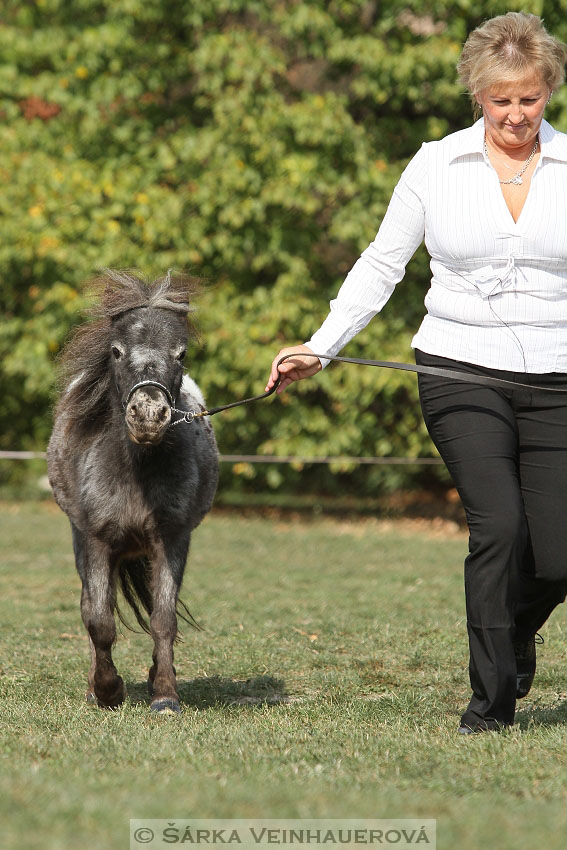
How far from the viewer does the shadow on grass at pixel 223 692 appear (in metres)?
5.63

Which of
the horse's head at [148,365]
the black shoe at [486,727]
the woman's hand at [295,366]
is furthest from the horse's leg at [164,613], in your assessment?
the black shoe at [486,727]

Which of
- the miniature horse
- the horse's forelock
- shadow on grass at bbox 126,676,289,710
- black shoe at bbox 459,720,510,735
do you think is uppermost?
the horse's forelock

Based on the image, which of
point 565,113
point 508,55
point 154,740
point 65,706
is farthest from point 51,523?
point 508,55

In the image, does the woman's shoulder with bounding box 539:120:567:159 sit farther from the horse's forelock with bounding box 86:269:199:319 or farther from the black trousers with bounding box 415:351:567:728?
the horse's forelock with bounding box 86:269:199:319

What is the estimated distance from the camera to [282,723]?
4871 millimetres

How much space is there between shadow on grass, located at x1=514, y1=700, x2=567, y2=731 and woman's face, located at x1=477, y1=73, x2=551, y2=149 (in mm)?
2287

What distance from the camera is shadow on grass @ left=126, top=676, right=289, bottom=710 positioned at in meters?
5.63

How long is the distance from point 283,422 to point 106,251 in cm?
283

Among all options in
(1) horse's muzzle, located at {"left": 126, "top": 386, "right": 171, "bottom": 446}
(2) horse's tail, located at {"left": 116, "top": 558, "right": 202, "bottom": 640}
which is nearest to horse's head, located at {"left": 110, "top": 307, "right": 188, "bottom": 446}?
(1) horse's muzzle, located at {"left": 126, "top": 386, "right": 171, "bottom": 446}

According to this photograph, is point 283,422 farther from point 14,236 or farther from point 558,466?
point 558,466

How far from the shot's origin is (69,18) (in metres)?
14.1

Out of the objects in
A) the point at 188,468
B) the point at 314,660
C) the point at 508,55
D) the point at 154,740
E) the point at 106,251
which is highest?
the point at 508,55

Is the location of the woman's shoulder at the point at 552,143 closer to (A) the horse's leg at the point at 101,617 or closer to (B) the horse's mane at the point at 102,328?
(B) the horse's mane at the point at 102,328

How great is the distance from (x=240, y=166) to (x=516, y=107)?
9063 millimetres
